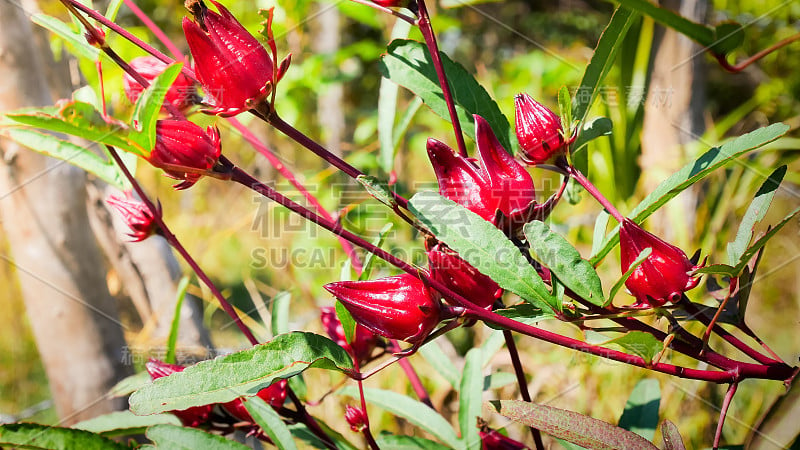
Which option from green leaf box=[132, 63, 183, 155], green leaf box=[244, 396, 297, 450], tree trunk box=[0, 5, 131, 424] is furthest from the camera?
tree trunk box=[0, 5, 131, 424]

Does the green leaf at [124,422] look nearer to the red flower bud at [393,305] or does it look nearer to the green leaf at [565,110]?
the red flower bud at [393,305]

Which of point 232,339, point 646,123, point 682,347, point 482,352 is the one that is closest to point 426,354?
point 482,352

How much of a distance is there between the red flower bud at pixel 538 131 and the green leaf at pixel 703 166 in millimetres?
55

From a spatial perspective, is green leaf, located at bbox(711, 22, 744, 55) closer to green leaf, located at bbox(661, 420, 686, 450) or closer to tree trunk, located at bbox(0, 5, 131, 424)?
green leaf, located at bbox(661, 420, 686, 450)

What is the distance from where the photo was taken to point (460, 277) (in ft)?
0.89

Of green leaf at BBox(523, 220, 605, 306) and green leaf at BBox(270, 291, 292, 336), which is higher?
green leaf at BBox(523, 220, 605, 306)

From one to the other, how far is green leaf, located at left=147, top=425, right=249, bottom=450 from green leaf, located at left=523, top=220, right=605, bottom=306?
206 millimetres

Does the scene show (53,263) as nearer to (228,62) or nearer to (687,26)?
(228,62)

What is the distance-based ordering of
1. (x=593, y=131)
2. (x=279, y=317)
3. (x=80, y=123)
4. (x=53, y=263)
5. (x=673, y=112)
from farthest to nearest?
(x=673, y=112)
(x=53, y=263)
(x=279, y=317)
(x=593, y=131)
(x=80, y=123)

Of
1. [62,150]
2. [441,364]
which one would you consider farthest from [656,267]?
[62,150]

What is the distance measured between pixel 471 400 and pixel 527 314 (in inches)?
6.2

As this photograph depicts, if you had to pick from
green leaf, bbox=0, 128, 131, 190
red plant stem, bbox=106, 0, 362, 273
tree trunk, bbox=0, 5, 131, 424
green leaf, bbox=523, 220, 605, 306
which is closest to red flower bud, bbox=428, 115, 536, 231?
green leaf, bbox=523, 220, 605, 306

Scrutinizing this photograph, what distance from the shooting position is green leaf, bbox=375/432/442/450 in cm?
40

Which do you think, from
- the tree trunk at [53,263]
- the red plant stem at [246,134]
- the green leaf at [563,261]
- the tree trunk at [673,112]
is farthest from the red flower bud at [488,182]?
the tree trunk at [673,112]
